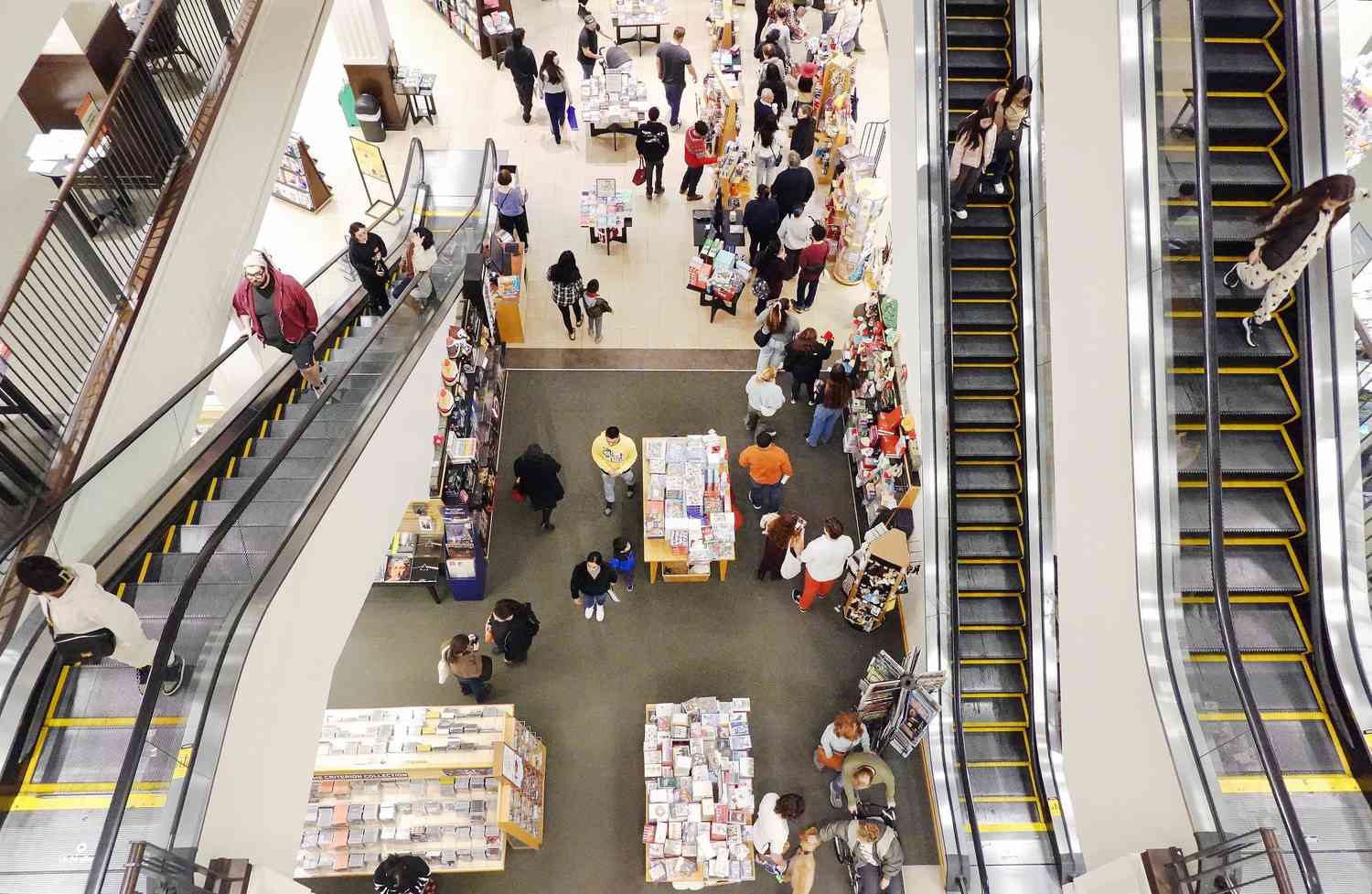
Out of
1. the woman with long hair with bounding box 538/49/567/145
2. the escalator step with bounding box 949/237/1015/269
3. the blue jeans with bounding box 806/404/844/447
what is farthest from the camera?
the woman with long hair with bounding box 538/49/567/145

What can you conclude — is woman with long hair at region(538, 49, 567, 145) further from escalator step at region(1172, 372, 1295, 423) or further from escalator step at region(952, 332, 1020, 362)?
escalator step at region(1172, 372, 1295, 423)

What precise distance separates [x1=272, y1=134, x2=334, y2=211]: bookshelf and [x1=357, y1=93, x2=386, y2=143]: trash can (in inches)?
43.4

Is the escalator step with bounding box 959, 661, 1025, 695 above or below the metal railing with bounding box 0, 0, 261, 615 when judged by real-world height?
below

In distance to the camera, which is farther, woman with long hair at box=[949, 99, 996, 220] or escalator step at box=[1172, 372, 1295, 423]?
woman with long hair at box=[949, 99, 996, 220]

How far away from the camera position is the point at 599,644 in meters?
8.46

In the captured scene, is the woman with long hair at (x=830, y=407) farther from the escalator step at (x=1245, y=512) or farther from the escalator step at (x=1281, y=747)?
the escalator step at (x=1281, y=747)

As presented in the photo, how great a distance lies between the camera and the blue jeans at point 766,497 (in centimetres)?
916

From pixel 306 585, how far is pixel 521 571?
3215mm

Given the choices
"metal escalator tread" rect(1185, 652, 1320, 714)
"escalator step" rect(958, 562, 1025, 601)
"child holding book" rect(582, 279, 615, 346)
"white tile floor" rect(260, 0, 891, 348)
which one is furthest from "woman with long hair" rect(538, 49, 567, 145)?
"metal escalator tread" rect(1185, 652, 1320, 714)

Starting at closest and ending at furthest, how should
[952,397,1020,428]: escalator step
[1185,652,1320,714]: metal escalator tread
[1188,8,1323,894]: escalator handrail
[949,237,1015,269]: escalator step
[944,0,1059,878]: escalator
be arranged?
[1188,8,1323,894]: escalator handrail < [1185,652,1320,714]: metal escalator tread < [944,0,1059,878]: escalator < [952,397,1020,428]: escalator step < [949,237,1015,269]: escalator step

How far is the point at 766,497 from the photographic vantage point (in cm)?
923

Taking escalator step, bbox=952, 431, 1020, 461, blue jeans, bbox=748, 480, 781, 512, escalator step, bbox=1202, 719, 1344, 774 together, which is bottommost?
escalator step, bbox=1202, 719, 1344, 774

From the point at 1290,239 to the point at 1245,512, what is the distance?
181 centimetres

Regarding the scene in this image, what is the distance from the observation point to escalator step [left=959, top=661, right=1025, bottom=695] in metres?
7.48
